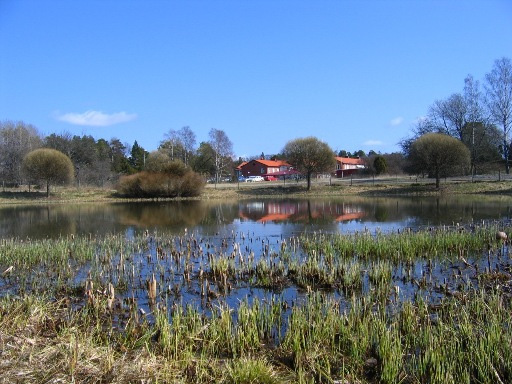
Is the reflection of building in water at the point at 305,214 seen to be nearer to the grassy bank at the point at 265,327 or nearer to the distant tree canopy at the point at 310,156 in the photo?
the grassy bank at the point at 265,327

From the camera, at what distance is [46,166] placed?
1956 inches

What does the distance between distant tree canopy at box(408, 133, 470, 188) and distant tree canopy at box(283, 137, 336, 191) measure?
10.2m

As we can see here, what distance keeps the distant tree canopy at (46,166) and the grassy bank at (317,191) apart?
2383 millimetres

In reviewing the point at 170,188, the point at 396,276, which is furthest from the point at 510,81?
the point at 396,276

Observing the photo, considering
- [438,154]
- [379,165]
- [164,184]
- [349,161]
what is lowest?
[164,184]

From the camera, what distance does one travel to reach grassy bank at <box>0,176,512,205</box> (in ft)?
155

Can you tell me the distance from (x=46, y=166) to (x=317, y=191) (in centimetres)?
3172

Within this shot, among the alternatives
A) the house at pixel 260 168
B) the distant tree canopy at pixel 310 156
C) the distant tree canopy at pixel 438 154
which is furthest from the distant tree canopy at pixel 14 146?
the distant tree canopy at pixel 438 154

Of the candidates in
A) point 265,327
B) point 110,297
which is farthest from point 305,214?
point 265,327

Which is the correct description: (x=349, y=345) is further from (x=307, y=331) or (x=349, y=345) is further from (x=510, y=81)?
(x=510, y=81)

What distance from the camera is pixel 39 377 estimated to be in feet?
14.8

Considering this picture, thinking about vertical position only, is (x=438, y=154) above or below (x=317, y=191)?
above

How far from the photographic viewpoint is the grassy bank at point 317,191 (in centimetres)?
4731

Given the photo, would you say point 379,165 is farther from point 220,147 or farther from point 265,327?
point 265,327
